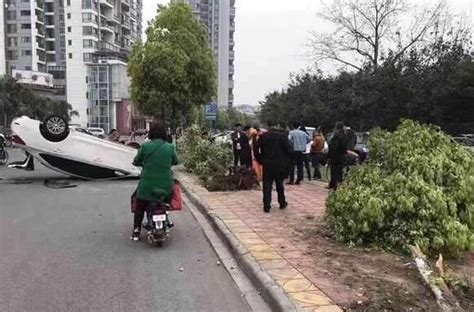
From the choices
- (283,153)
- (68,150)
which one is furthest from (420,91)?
(283,153)

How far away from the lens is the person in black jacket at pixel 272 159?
32.1ft

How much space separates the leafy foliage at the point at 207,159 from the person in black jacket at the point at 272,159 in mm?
3484

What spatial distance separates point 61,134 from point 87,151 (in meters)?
0.86

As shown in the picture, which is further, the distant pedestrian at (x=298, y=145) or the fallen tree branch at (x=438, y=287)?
the distant pedestrian at (x=298, y=145)

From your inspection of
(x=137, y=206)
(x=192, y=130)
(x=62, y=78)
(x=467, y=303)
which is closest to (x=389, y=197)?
(x=467, y=303)

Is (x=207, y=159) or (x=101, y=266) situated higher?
(x=207, y=159)

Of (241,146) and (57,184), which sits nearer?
(57,184)

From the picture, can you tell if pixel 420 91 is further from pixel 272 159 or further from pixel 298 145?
pixel 272 159

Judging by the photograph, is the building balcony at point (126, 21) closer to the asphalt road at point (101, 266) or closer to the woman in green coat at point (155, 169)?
the asphalt road at point (101, 266)

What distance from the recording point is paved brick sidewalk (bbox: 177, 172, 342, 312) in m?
5.27

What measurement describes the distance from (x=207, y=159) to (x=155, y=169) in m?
9.65

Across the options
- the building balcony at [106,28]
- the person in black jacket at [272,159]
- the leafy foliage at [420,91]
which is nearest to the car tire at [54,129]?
the person in black jacket at [272,159]

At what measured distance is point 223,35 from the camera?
343 feet

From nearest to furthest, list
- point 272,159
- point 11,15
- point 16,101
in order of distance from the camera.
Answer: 1. point 272,159
2. point 16,101
3. point 11,15
